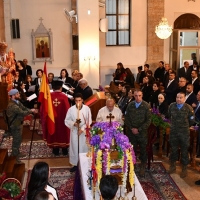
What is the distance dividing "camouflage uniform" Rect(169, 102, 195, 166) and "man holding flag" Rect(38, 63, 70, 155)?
261 cm

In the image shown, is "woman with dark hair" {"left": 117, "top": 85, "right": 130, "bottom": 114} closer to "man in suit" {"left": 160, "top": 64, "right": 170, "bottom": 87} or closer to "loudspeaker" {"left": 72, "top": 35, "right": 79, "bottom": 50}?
"man in suit" {"left": 160, "top": 64, "right": 170, "bottom": 87}

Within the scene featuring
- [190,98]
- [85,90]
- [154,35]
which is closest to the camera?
[190,98]

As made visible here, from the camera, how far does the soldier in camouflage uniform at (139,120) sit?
25.7ft

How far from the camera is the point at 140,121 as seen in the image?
789cm

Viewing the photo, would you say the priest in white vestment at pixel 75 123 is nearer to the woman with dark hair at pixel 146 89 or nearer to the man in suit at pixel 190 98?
the man in suit at pixel 190 98

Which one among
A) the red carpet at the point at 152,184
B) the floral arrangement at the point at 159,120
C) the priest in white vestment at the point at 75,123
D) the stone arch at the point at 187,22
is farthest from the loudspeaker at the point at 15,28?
the floral arrangement at the point at 159,120

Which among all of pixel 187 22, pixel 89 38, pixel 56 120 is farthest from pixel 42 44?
pixel 56 120

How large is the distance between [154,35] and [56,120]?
9800mm

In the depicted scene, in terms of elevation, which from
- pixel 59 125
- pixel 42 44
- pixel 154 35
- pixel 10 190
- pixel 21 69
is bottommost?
pixel 10 190

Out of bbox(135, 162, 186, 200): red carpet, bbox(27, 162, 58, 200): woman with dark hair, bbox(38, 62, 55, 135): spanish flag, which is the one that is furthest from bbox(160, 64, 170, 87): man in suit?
bbox(27, 162, 58, 200): woman with dark hair

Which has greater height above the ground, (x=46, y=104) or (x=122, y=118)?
(x=46, y=104)

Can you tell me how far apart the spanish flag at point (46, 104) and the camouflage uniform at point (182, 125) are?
102 inches

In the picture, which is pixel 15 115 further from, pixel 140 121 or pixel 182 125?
pixel 182 125

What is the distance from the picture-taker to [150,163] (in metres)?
8.71
